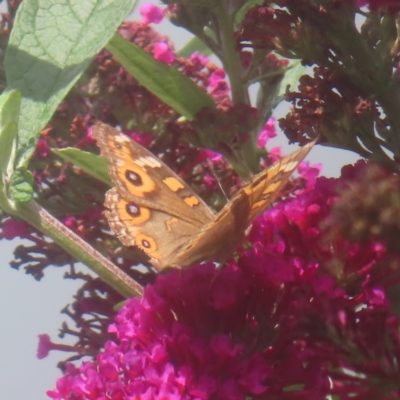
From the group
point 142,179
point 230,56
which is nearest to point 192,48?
point 230,56

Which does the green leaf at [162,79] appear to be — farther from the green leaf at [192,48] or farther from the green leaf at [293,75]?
the green leaf at [192,48]

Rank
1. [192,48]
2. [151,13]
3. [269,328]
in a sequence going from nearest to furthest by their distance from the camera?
[269,328]
[151,13]
[192,48]

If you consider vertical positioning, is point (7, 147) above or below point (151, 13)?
below

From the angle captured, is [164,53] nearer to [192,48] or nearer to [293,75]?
[293,75]

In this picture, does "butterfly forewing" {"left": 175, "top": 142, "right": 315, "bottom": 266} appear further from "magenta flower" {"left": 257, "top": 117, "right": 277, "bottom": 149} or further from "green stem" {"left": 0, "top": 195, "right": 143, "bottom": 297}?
"magenta flower" {"left": 257, "top": 117, "right": 277, "bottom": 149}

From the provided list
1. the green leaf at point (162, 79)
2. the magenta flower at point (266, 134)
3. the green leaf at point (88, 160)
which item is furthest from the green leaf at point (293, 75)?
the green leaf at point (88, 160)

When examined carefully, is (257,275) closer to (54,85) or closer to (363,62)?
(363,62)
